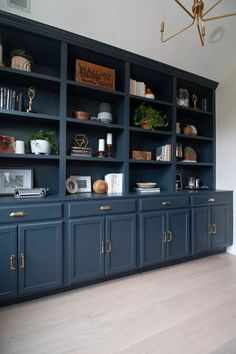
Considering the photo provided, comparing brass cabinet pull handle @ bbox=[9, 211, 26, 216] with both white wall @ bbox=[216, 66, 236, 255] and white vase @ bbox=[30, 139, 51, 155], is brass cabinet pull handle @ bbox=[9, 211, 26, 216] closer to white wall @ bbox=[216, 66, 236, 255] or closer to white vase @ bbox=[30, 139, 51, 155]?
white vase @ bbox=[30, 139, 51, 155]

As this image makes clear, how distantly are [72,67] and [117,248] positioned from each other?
2127 mm

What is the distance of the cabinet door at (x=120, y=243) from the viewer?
2170mm

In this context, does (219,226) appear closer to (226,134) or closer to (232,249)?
(232,249)

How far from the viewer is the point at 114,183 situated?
8.30 feet

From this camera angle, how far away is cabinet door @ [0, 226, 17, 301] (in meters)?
1.72

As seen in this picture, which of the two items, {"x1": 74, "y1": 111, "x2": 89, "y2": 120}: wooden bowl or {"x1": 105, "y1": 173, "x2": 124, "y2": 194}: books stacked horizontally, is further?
{"x1": 105, "y1": 173, "x2": 124, "y2": 194}: books stacked horizontally

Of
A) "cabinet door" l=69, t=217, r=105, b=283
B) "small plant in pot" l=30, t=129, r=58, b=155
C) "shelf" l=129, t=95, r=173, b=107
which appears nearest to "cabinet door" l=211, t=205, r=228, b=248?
"shelf" l=129, t=95, r=173, b=107

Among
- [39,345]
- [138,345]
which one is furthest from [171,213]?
[39,345]

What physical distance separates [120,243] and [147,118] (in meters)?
1.54

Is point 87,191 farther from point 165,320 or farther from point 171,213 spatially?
point 165,320

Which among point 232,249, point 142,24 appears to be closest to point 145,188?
point 232,249

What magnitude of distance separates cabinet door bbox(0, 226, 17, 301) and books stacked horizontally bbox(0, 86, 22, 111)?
1.15 metres

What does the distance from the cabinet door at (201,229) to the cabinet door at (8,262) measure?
2.11 meters

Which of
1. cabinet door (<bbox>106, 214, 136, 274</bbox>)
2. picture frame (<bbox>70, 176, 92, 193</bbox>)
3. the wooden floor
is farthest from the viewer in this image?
picture frame (<bbox>70, 176, 92, 193</bbox>)
